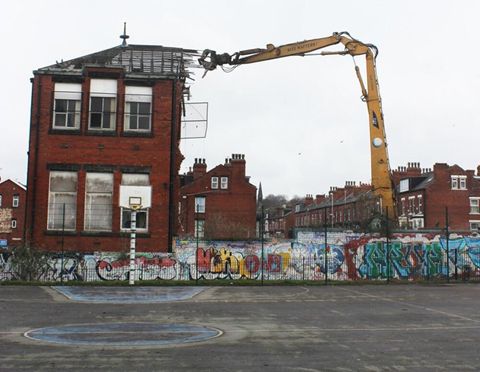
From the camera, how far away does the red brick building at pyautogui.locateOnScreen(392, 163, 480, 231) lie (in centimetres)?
6662

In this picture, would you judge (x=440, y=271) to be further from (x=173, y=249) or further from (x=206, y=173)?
(x=206, y=173)

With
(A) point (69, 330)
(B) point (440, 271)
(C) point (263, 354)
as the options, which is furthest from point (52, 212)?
(C) point (263, 354)

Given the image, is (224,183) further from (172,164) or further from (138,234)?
(138,234)

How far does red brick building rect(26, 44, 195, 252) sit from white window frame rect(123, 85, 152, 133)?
6 cm

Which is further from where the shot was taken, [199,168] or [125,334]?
[199,168]

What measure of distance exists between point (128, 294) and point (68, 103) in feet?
45.3

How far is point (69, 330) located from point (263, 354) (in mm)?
4894

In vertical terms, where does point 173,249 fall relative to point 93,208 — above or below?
below

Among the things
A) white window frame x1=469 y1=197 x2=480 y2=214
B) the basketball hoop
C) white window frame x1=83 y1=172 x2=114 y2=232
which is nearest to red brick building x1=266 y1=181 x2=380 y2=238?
white window frame x1=469 y1=197 x2=480 y2=214

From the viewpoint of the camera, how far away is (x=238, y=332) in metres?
11.9

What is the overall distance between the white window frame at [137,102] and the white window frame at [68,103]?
2606 millimetres

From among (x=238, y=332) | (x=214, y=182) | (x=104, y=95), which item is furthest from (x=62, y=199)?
(x=214, y=182)

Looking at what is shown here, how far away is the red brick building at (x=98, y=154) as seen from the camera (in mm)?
30047

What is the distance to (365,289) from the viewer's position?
24.5m
